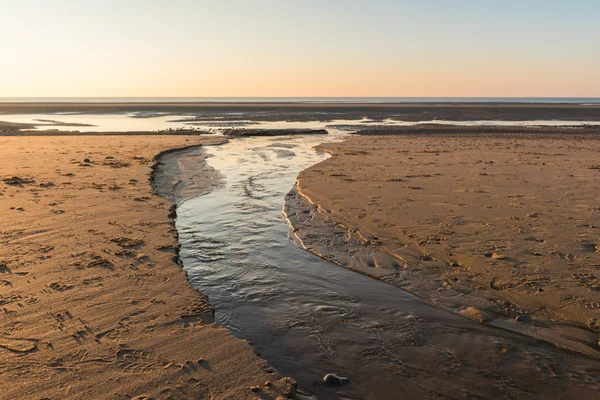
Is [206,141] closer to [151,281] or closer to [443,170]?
[443,170]

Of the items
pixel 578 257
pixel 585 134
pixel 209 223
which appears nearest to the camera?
pixel 578 257

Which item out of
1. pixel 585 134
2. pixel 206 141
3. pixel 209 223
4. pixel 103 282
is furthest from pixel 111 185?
pixel 585 134

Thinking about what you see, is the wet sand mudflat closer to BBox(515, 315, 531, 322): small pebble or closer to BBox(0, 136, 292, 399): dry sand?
BBox(0, 136, 292, 399): dry sand

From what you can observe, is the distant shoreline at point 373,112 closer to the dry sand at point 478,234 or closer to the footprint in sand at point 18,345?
the dry sand at point 478,234

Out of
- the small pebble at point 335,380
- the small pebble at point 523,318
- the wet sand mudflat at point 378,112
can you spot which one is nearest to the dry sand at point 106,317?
the small pebble at point 335,380

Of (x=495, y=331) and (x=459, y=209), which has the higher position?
(x=459, y=209)

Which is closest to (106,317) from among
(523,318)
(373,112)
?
(523,318)
